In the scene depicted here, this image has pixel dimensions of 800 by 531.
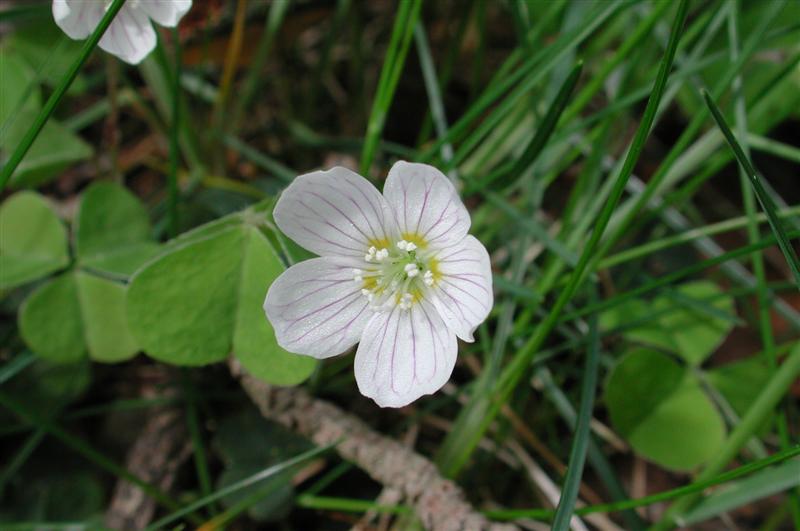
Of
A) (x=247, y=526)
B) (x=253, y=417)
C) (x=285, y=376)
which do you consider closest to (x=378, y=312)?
(x=285, y=376)

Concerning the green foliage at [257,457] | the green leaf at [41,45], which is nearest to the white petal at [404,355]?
the green foliage at [257,457]

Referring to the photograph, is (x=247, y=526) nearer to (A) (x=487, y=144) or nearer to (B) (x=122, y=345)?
(B) (x=122, y=345)

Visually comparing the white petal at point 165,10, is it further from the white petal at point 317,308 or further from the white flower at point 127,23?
the white petal at point 317,308

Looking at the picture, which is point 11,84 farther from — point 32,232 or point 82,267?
point 82,267

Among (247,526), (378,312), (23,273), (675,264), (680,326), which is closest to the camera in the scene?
(378,312)

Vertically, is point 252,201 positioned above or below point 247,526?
above

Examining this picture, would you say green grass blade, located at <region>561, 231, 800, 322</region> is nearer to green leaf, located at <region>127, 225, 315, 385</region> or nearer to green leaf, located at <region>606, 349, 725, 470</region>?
green leaf, located at <region>606, 349, 725, 470</region>
